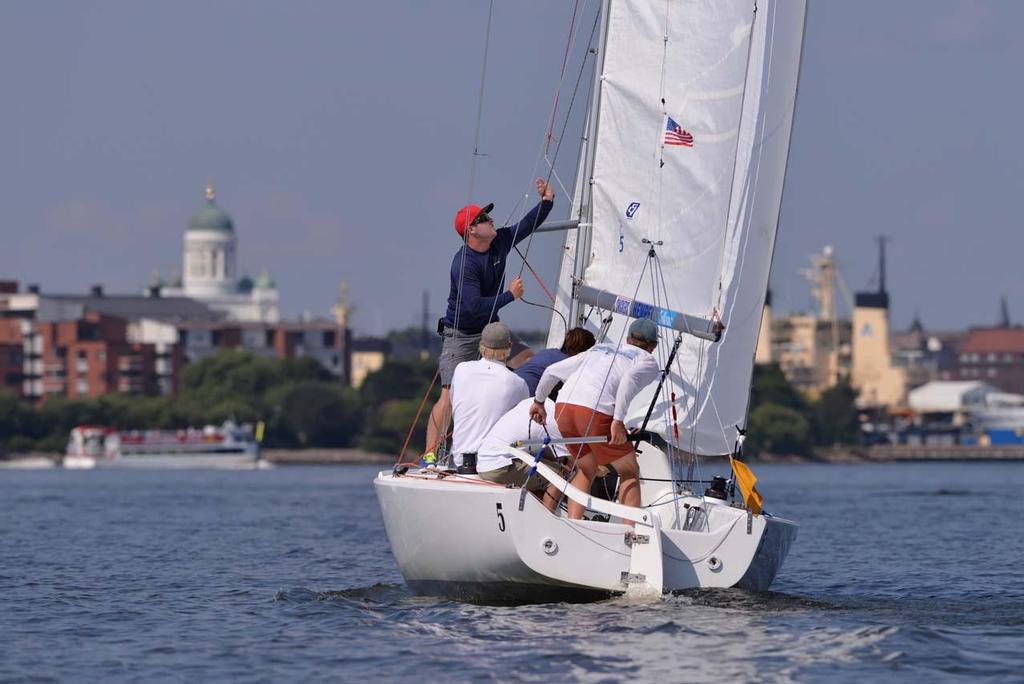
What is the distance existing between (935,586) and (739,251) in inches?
180

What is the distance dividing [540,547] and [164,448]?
11281cm

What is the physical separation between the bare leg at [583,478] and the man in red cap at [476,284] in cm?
159

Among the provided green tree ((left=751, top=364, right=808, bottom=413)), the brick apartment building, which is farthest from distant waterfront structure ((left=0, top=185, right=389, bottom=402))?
green tree ((left=751, top=364, right=808, bottom=413))

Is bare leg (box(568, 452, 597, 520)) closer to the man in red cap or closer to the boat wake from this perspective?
the man in red cap

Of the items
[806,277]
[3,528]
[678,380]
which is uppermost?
[806,277]

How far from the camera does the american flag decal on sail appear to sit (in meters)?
17.6

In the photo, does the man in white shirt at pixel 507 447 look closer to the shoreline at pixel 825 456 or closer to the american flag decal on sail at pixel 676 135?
the american flag decal on sail at pixel 676 135

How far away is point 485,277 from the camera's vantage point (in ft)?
56.1

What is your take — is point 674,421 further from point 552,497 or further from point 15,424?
point 15,424

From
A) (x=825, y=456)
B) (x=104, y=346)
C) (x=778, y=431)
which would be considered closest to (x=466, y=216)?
(x=778, y=431)

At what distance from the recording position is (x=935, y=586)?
20.4m

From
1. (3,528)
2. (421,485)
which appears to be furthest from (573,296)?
(3,528)

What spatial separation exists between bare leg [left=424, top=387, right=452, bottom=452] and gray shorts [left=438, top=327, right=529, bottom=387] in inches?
5.1

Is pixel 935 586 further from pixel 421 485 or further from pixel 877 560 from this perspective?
pixel 421 485
